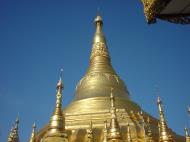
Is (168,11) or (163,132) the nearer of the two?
(168,11)

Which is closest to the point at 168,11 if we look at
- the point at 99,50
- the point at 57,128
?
the point at 57,128

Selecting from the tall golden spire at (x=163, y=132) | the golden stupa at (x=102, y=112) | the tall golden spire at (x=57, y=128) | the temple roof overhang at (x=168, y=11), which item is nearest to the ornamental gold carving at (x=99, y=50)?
Answer: the golden stupa at (x=102, y=112)

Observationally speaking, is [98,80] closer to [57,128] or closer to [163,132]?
[163,132]

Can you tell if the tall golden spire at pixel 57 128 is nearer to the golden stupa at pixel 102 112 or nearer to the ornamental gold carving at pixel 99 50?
the golden stupa at pixel 102 112

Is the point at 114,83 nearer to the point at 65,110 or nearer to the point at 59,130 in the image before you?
the point at 65,110

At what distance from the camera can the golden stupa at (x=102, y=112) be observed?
37.0 feet

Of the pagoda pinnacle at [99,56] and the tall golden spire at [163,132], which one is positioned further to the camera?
the pagoda pinnacle at [99,56]

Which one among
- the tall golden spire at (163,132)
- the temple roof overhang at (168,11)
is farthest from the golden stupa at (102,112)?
the temple roof overhang at (168,11)

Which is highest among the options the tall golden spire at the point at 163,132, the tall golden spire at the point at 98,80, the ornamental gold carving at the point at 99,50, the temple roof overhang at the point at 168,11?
the ornamental gold carving at the point at 99,50

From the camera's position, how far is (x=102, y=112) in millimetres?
17688

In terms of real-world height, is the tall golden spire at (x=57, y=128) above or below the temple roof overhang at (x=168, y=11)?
below

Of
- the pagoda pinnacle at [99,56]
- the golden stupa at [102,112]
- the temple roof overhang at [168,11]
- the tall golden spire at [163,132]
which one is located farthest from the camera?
the pagoda pinnacle at [99,56]

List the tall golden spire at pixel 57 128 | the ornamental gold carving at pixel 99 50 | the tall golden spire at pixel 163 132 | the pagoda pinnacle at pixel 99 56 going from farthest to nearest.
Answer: the ornamental gold carving at pixel 99 50 < the pagoda pinnacle at pixel 99 56 < the tall golden spire at pixel 163 132 < the tall golden spire at pixel 57 128

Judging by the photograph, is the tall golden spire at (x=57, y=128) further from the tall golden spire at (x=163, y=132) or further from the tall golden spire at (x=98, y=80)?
the tall golden spire at (x=98, y=80)
